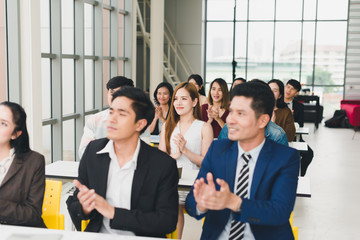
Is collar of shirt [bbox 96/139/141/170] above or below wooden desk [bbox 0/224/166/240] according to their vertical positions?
above

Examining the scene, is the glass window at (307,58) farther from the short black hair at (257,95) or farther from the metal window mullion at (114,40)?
the short black hair at (257,95)

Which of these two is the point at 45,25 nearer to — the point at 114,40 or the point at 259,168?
the point at 114,40

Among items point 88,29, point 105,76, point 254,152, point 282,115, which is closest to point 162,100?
point 282,115

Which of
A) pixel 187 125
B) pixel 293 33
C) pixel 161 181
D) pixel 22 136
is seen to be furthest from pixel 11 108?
pixel 293 33

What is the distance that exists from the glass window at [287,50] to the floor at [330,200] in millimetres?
5577

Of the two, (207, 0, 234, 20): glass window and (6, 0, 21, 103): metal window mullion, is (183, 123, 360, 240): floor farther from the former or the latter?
(207, 0, 234, 20): glass window

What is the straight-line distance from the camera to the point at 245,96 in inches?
86.2

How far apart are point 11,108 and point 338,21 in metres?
14.1

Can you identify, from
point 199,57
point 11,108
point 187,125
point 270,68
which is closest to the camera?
point 11,108

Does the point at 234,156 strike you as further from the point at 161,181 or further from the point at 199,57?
the point at 199,57

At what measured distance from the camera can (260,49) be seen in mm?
15266

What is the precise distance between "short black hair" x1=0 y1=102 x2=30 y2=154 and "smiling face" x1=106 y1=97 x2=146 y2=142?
550 millimetres

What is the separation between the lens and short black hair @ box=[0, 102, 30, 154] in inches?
96.4

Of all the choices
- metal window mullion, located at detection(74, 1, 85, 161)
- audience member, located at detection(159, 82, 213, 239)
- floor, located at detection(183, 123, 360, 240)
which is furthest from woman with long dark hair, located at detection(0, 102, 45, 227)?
metal window mullion, located at detection(74, 1, 85, 161)
